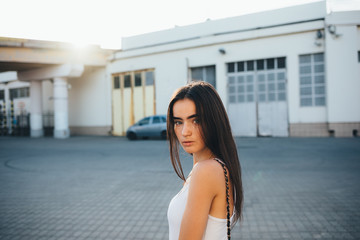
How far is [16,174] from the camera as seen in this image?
316 inches

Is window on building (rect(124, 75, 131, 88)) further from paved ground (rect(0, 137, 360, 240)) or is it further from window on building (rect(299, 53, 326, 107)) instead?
paved ground (rect(0, 137, 360, 240))

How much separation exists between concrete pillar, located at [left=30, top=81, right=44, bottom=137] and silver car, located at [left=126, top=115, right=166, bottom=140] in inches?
382

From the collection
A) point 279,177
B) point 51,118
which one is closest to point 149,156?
point 279,177

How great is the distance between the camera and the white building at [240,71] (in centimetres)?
1549

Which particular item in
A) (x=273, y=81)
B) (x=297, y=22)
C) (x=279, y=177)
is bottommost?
(x=279, y=177)

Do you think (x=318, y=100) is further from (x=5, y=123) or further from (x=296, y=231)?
(x=5, y=123)

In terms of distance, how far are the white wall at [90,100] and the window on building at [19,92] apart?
6373mm

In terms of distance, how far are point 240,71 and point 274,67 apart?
6.72 feet

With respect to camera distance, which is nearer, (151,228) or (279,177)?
(151,228)

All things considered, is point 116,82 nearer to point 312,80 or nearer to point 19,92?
point 19,92

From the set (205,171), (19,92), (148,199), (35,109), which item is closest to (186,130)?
(205,171)

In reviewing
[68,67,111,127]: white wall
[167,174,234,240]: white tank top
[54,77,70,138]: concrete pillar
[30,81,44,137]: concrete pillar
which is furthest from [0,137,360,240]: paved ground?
[30,81,44,137]: concrete pillar

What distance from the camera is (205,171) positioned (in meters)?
1.29

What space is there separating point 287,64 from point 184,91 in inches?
652
